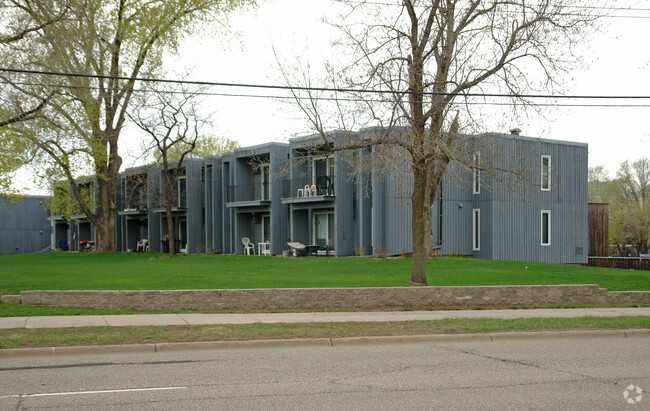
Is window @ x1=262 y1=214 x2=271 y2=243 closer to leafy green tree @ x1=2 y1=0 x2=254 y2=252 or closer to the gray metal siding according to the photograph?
leafy green tree @ x1=2 y1=0 x2=254 y2=252

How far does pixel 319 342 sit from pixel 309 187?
840 inches

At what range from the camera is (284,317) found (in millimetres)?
14641

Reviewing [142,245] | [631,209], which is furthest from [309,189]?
[631,209]

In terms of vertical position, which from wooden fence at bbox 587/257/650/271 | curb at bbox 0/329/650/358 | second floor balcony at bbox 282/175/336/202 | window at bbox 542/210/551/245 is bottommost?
wooden fence at bbox 587/257/650/271

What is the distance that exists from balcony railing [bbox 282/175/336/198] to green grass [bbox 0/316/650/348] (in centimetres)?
1839

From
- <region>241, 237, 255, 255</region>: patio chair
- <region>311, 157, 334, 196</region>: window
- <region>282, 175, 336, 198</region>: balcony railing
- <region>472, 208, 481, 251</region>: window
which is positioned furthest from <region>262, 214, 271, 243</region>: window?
<region>472, 208, 481, 251</region>: window

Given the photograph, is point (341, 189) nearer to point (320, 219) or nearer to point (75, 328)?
point (320, 219)

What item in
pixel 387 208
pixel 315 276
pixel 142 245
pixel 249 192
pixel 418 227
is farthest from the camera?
pixel 142 245

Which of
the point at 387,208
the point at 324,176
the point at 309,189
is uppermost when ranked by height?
the point at 324,176

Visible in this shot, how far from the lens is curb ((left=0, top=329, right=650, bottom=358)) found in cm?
1079

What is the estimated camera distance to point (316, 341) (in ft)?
39.3

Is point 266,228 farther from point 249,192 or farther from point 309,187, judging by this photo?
point 309,187

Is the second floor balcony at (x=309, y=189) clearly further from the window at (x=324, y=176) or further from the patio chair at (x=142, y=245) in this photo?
the patio chair at (x=142, y=245)

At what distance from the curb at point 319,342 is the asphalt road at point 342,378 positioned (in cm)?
19
